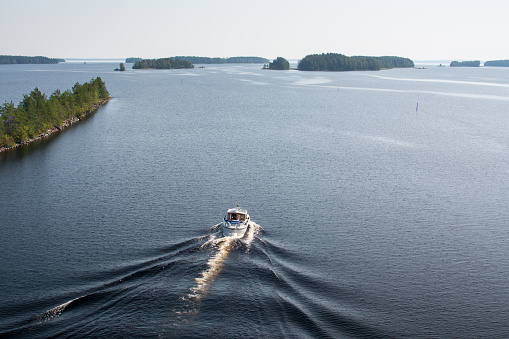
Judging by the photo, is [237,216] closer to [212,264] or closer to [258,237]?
[258,237]

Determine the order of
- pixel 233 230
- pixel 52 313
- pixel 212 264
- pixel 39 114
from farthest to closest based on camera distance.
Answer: pixel 39 114, pixel 233 230, pixel 212 264, pixel 52 313

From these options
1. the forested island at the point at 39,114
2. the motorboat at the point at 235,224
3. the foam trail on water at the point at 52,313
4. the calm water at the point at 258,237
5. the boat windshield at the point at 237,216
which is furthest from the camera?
the forested island at the point at 39,114

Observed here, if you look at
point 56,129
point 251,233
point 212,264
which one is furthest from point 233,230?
point 56,129

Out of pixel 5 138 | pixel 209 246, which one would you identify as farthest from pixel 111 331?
pixel 5 138

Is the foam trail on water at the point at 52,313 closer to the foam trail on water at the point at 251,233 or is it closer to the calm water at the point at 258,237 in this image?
the calm water at the point at 258,237

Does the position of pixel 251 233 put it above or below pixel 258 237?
above

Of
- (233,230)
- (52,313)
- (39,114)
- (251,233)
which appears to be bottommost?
(52,313)

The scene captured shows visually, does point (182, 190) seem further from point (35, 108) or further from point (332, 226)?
point (35, 108)

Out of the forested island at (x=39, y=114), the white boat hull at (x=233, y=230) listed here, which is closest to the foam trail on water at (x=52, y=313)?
the white boat hull at (x=233, y=230)
